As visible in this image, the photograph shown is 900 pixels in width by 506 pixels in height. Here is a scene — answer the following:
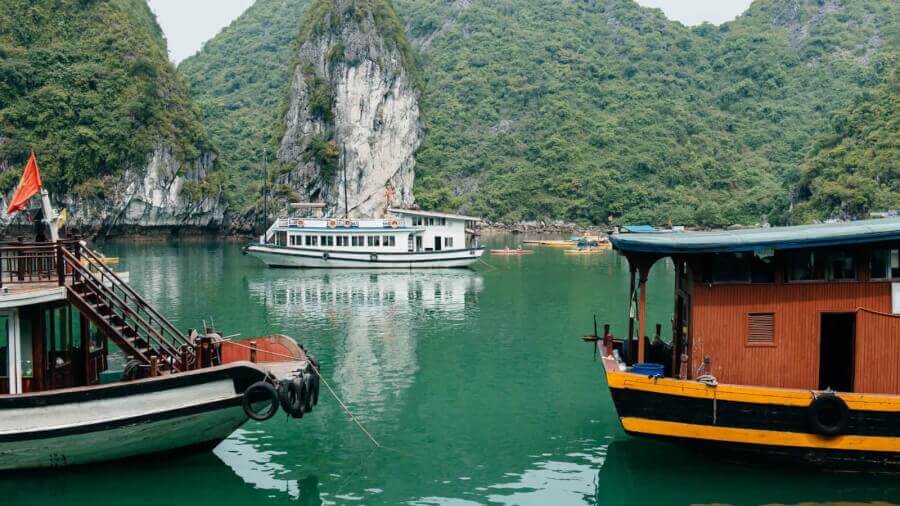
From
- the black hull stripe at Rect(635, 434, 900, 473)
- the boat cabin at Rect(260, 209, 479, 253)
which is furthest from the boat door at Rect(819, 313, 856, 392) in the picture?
the boat cabin at Rect(260, 209, 479, 253)

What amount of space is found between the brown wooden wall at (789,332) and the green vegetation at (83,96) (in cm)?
7279

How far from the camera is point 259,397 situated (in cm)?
1235

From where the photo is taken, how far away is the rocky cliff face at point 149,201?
76.2m

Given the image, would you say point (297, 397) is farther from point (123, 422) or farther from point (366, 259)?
point (366, 259)

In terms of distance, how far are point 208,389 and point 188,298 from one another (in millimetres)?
24713

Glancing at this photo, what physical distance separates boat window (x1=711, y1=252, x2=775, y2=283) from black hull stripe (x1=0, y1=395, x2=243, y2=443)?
24.6ft

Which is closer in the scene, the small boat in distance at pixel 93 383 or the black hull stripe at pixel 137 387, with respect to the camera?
the black hull stripe at pixel 137 387

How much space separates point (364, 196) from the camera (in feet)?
289

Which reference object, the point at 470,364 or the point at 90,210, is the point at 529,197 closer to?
the point at 90,210

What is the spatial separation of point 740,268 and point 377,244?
41.2m

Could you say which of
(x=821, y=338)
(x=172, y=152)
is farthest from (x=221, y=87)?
(x=821, y=338)

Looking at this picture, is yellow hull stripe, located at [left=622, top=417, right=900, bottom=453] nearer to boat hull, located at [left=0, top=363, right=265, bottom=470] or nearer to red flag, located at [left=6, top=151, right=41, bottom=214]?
boat hull, located at [left=0, top=363, right=265, bottom=470]

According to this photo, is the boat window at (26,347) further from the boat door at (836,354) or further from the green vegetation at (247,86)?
the green vegetation at (247,86)

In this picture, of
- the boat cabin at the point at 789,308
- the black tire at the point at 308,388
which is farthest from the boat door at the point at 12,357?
the boat cabin at the point at 789,308
